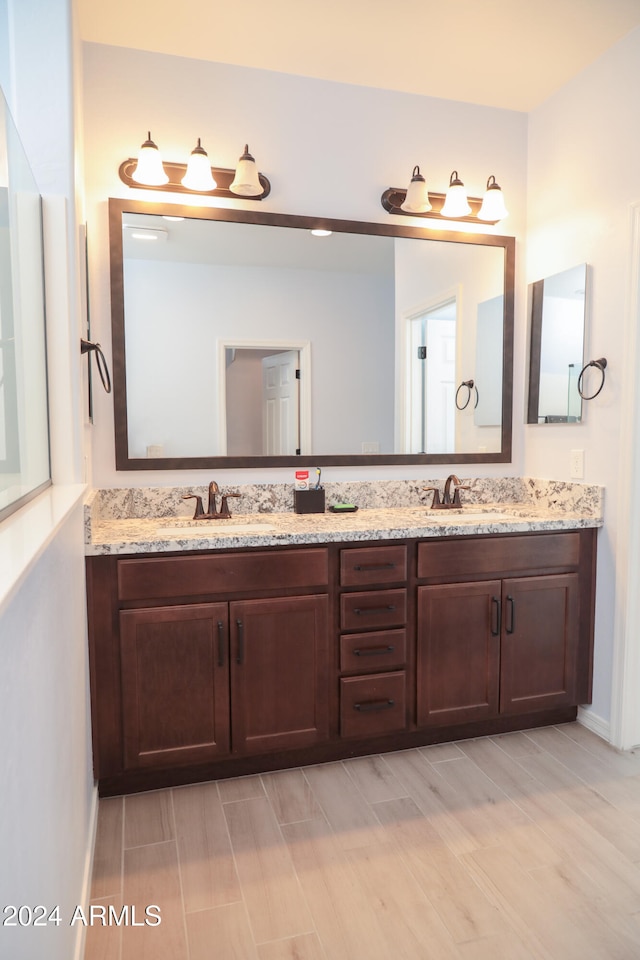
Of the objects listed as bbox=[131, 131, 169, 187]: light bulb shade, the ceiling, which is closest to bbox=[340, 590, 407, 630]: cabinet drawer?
bbox=[131, 131, 169, 187]: light bulb shade

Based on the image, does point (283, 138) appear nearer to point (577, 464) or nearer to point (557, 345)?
point (557, 345)

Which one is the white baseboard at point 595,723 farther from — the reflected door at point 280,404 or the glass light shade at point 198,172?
the glass light shade at point 198,172

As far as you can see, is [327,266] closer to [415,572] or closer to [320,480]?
[320,480]

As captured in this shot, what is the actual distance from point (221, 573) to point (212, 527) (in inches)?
12.7

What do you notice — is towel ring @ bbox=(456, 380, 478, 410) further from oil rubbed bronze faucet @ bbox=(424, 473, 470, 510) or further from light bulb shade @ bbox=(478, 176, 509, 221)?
light bulb shade @ bbox=(478, 176, 509, 221)

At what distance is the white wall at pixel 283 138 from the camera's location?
93.4 inches

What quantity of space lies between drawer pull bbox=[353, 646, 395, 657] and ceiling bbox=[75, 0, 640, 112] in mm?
2283

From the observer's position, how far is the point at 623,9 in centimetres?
215

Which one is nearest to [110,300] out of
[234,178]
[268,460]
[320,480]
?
[234,178]

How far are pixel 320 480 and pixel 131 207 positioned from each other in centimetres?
133

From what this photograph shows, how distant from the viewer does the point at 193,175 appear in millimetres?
2330

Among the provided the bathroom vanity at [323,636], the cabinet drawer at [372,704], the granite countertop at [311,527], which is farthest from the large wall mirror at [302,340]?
the cabinet drawer at [372,704]

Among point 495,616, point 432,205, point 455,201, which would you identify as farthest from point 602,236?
point 495,616

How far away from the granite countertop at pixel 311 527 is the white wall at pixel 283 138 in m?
0.22
